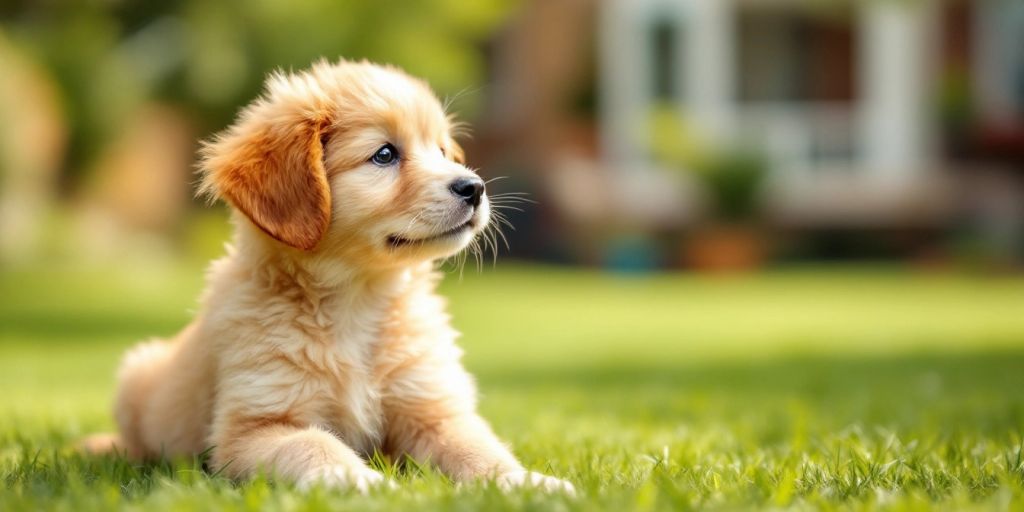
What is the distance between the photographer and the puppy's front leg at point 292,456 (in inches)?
114

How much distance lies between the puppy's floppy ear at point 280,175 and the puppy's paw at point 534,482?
38.1 inches

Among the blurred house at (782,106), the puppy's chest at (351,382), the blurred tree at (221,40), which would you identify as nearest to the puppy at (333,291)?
the puppy's chest at (351,382)

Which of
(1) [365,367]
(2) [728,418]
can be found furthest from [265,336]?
(2) [728,418]

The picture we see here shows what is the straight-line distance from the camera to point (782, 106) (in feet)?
67.9

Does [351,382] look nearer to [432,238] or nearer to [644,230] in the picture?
[432,238]

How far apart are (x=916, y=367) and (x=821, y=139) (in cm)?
1299

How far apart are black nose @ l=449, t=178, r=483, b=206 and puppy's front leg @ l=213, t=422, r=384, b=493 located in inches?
34.1

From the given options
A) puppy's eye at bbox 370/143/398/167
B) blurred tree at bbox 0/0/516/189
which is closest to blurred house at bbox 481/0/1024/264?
blurred tree at bbox 0/0/516/189

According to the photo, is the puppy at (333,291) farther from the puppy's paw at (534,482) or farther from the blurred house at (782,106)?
the blurred house at (782,106)

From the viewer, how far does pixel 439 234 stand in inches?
141

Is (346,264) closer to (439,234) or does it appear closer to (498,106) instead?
(439,234)

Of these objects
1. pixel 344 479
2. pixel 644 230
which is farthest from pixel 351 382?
pixel 644 230

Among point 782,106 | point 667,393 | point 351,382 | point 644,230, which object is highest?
point 782,106

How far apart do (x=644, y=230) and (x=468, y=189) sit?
1514cm
